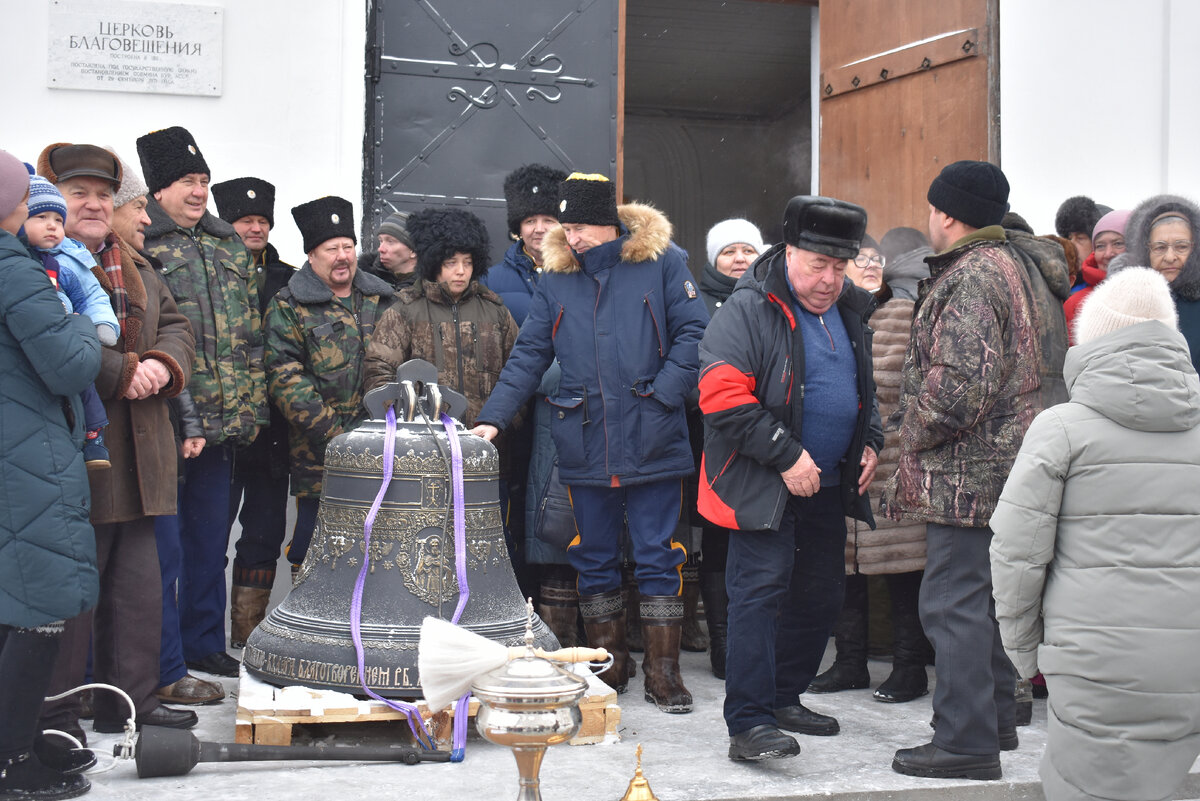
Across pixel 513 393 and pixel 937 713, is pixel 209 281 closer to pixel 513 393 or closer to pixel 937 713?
pixel 513 393

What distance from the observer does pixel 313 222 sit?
213 inches

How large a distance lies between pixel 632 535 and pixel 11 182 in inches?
99.6

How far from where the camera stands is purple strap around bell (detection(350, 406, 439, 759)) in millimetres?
3979

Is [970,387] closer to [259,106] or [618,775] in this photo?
[618,775]

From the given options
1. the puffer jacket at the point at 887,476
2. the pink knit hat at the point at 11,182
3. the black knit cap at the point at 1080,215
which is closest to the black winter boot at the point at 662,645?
the puffer jacket at the point at 887,476

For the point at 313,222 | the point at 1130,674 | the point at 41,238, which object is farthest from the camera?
the point at 313,222

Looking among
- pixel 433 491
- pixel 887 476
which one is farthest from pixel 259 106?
pixel 887 476

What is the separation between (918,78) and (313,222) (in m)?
3.60

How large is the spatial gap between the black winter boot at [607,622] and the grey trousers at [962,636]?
1.35 meters

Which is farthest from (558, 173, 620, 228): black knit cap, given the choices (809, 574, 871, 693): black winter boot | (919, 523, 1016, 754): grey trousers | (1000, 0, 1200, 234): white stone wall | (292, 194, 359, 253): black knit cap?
(1000, 0, 1200, 234): white stone wall

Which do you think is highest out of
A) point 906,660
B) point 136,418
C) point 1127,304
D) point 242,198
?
point 242,198

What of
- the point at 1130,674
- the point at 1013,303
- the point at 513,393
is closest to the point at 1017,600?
the point at 1130,674

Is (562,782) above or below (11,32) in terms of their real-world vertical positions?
below

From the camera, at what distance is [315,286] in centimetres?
537
